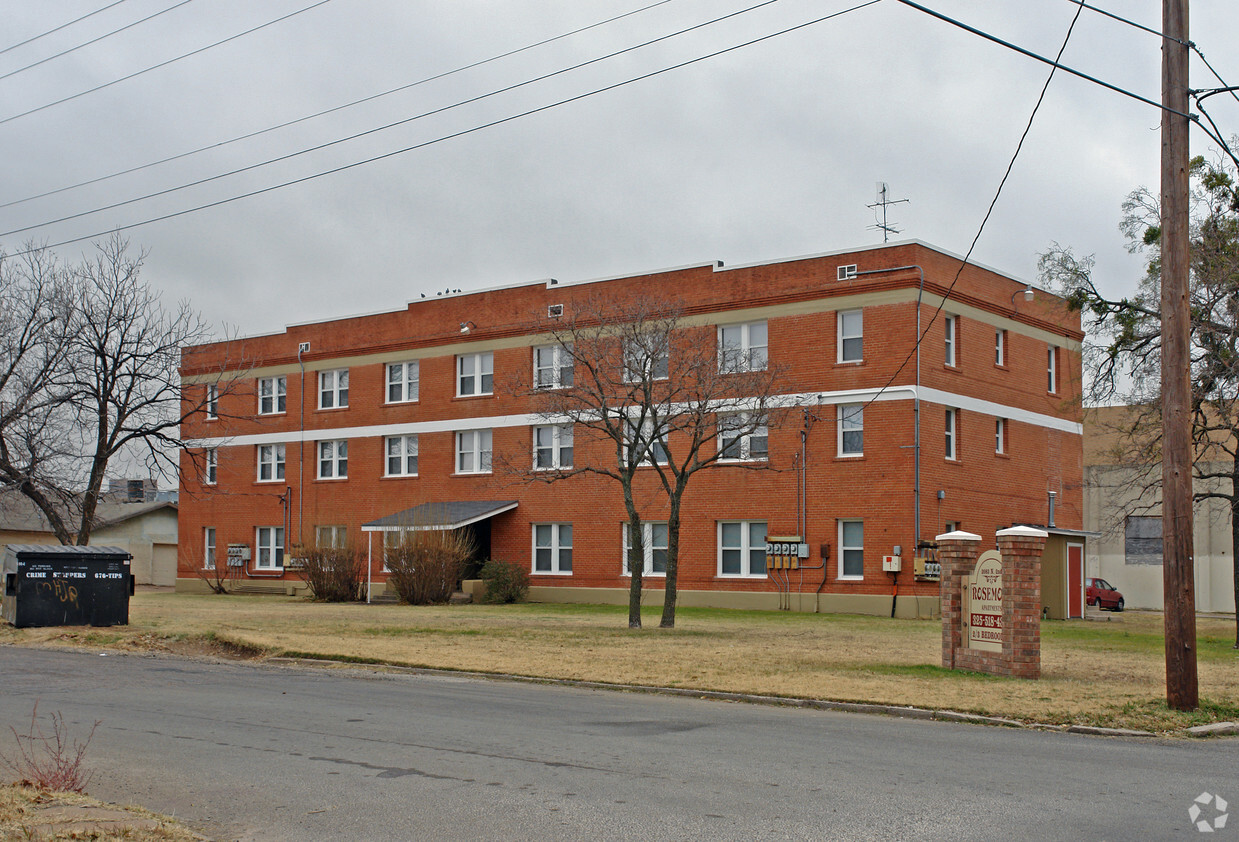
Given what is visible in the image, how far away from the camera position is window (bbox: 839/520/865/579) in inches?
1373

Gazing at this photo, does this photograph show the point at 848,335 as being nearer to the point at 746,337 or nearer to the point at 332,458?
the point at 746,337

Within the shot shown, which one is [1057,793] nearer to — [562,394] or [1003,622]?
[1003,622]

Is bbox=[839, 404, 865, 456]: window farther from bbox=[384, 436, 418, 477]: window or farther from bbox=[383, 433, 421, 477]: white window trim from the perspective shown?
bbox=[384, 436, 418, 477]: window

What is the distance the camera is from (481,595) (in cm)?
3959

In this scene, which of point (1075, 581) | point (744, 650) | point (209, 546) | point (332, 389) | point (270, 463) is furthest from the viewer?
point (209, 546)

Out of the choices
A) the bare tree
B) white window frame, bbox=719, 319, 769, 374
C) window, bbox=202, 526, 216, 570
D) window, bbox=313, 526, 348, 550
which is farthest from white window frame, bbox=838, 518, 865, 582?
window, bbox=202, 526, 216, 570

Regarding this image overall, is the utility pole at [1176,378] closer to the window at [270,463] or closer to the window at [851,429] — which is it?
the window at [851,429]

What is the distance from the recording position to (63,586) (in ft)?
79.6

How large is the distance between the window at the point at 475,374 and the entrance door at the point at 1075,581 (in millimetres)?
19844

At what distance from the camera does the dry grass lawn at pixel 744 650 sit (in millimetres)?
14500

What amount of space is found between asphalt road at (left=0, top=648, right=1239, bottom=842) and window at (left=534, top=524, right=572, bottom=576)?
26.1m

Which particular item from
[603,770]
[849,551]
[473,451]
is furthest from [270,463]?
[603,770]

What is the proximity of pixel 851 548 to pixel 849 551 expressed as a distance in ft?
0.36

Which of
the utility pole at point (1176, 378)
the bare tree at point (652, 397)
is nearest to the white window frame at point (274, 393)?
the bare tree at point (652, 397)
